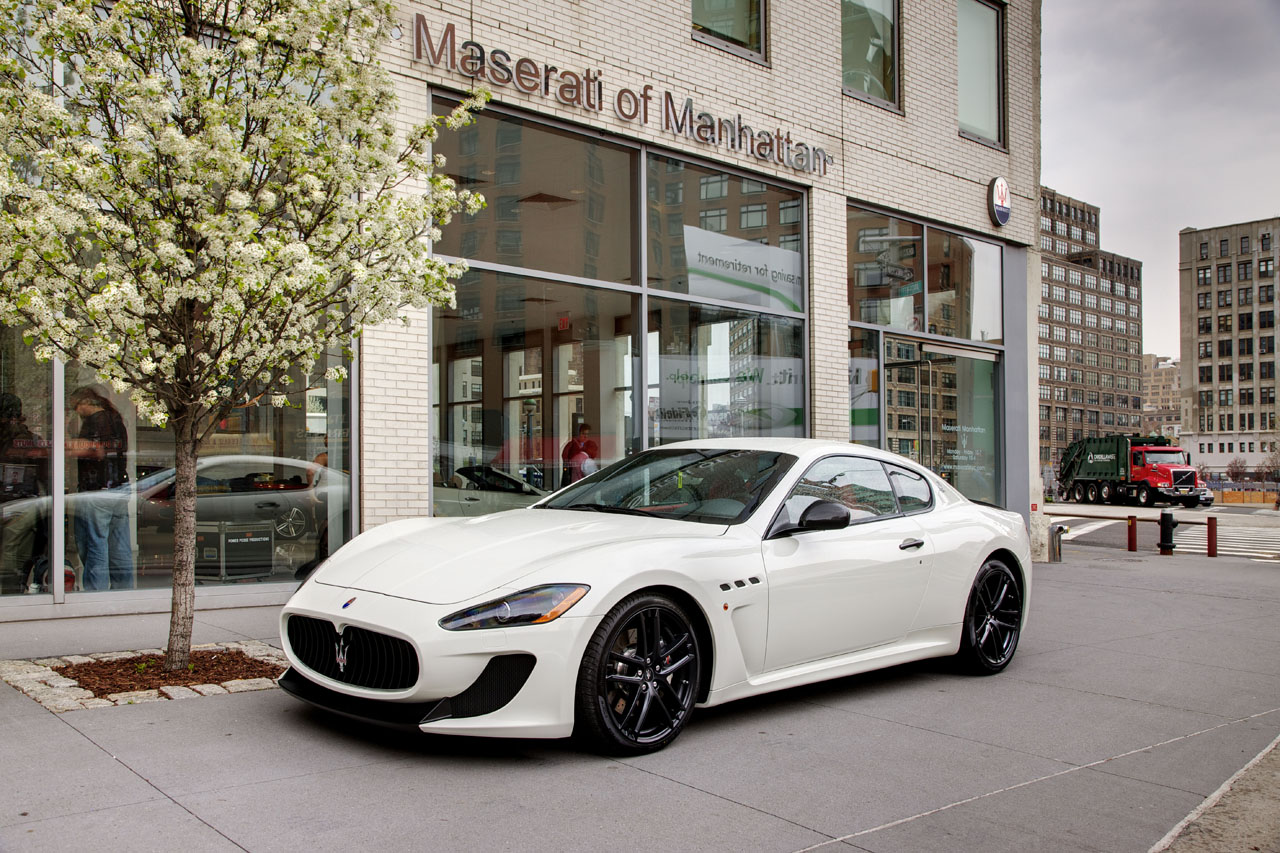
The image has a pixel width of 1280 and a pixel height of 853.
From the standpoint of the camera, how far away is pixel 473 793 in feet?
12.5

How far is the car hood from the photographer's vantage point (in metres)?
4.27

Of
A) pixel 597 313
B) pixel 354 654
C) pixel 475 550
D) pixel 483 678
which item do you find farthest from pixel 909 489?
pixel 597 313

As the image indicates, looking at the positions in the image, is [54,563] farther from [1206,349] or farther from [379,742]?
[1206,349]

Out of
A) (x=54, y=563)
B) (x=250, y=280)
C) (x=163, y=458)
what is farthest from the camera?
(x=163, y=458)

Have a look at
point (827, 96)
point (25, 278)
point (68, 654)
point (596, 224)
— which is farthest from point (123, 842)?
point (827, 96)

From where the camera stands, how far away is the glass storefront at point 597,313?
9.95 meters

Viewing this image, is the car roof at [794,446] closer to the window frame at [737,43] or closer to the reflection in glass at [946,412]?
the window frame at [737,43]

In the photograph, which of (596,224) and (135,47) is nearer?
(135,47)

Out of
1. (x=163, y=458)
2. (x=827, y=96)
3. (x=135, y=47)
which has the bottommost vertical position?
(x=163, y=458)

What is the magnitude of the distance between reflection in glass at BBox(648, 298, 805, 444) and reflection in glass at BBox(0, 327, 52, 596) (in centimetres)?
575

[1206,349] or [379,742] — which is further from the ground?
[1206,349]

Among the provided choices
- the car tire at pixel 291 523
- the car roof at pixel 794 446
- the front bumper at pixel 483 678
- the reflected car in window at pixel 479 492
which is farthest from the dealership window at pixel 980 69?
the front bumper at pixel 483 678

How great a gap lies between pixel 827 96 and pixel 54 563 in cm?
993

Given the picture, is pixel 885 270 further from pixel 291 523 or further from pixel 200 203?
pixel 200 203
